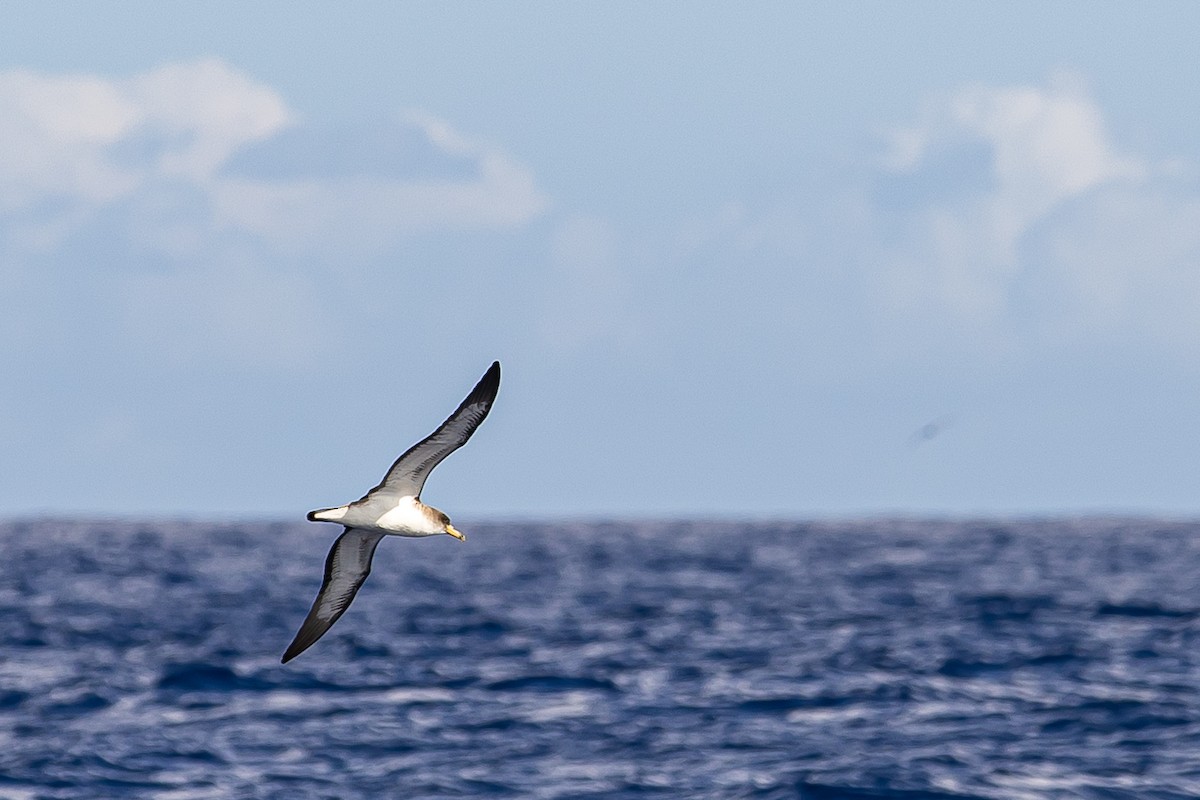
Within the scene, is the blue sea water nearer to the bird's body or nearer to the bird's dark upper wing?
the bird's body

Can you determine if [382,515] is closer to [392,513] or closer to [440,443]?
[392,513]

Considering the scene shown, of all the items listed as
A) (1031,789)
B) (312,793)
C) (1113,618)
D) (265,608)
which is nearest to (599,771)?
(312,793)

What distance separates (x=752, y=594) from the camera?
45.9m

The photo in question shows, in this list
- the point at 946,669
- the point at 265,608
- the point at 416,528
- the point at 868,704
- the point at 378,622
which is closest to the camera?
the point at 416,528

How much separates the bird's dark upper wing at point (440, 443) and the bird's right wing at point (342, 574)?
4.39ft

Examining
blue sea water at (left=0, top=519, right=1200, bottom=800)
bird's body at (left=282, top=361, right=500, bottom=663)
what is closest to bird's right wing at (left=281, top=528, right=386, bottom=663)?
bird's body at (left=282, top=361, right=500, bottom=663)

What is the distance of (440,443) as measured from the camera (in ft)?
37.8

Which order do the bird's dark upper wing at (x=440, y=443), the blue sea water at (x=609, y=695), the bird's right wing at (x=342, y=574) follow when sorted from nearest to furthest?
the bird's dark upper wing at (x=440, y=443) < the bird's right wing at (x=342, y=574) < the blue sea water at (x=609, y=695)

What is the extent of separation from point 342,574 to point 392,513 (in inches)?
70.4

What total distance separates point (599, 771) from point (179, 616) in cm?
2074

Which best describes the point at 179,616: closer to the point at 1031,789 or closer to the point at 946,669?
the point at 946,669

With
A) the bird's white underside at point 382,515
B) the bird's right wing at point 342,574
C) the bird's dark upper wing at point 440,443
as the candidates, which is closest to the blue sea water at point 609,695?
the bird's right wing at point 342,574

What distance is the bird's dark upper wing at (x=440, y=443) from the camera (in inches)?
440

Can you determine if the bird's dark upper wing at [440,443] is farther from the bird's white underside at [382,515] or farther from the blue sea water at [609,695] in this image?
the blue sea water at [609,695]
